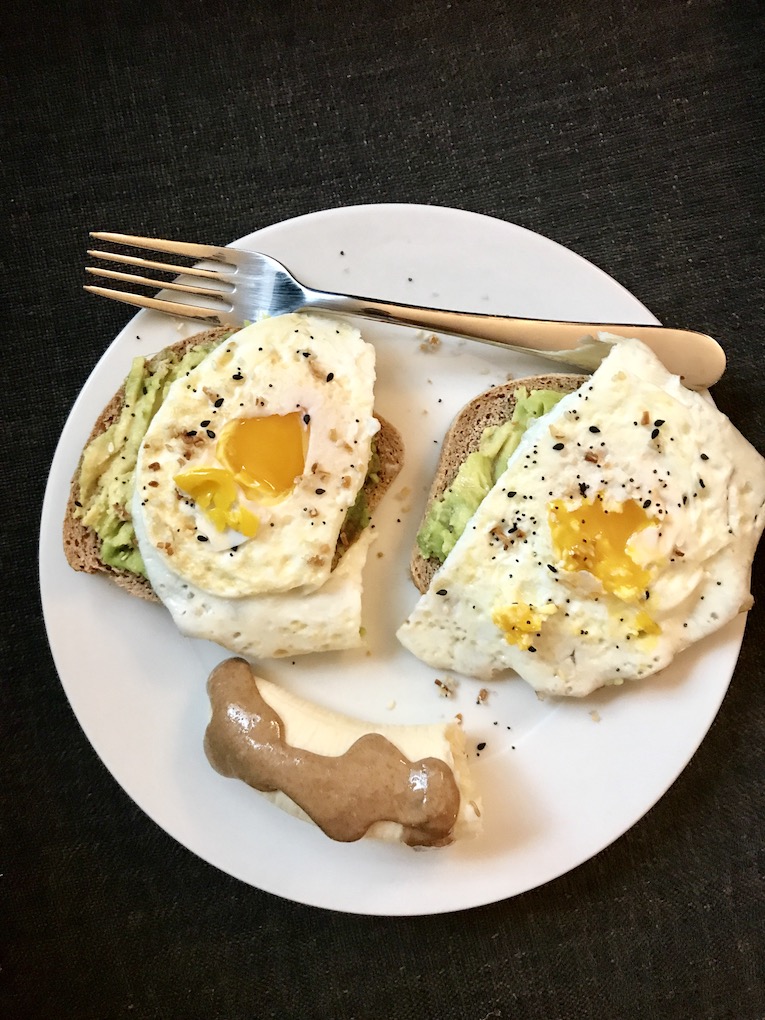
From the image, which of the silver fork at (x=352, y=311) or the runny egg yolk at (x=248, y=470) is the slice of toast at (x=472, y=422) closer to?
the silver fork at (x=352, y=311)

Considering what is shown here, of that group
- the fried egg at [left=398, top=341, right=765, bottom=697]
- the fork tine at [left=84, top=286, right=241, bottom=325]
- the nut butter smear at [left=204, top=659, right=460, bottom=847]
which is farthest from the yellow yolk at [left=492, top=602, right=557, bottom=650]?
the fork tine at [left=84, top=286, right=241, bottom=325]

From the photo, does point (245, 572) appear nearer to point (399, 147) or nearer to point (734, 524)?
point (734, 524)

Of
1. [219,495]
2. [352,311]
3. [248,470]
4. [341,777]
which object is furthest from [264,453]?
[341,777]

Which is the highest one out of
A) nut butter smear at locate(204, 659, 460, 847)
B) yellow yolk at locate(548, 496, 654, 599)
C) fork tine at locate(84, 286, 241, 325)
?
fork tine at locate(84, 286, 241, 325)

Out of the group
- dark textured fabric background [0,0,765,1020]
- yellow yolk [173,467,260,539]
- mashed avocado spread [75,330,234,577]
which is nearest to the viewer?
yellow yolk [173,467,260,539]

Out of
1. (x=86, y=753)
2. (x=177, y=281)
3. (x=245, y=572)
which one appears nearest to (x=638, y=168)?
(x=177, y=281)

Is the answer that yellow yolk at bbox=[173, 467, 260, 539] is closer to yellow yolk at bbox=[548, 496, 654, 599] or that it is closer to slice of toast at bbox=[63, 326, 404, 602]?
slice of toast at bbox=[63, 326, 404, 602]

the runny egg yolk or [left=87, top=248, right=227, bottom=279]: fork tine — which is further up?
[left=87, top=248, right=227, bottom=279]: fork tine

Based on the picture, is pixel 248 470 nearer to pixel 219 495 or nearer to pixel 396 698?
pixel 219 495

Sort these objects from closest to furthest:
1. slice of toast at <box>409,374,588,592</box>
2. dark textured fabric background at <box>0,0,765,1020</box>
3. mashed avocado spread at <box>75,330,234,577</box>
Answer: mashed avocado spread at <box>75,330,234,577</box>
slice of toast at <box>409,374,588,592</box>
dark textured fabric background at <box>0,0,765,1020</box>
